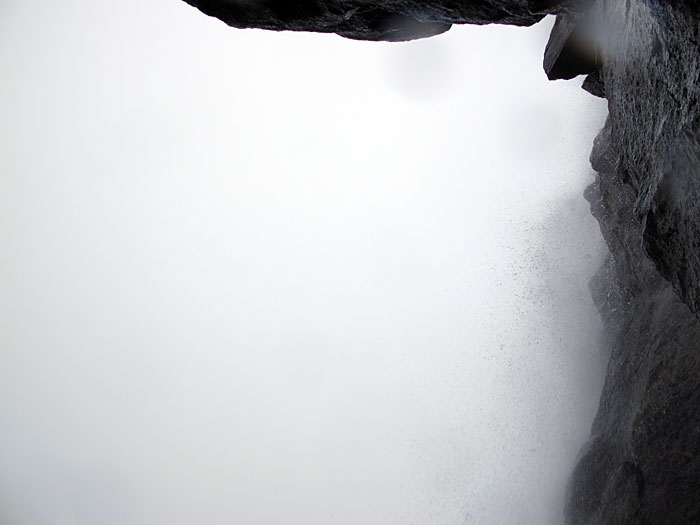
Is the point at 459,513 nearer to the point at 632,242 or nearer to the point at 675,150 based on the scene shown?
the point at 632,242

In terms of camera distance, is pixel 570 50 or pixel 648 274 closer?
pixel 570 50

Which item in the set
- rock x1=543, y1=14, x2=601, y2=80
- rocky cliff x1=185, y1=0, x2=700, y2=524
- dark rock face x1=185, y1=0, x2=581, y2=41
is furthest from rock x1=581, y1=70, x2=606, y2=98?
dark rock face x1=185, y1=0, x2=581, y2=41

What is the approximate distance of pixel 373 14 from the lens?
6.31 m

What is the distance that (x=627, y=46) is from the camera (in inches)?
186

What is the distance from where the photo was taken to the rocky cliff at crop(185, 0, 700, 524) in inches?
155

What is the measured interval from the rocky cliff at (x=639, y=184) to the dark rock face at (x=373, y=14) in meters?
0.02

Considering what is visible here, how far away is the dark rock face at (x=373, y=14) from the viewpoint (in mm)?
5582

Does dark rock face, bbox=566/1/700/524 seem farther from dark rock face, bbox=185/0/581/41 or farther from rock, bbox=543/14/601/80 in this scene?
dark rock face, bbox=185/0/581/41

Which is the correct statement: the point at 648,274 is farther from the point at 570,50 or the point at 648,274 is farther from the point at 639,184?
the point at 639,184

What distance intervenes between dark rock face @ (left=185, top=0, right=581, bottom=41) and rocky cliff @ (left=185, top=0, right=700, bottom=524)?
2 cm

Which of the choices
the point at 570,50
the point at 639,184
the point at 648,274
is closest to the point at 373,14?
the point at 570,50

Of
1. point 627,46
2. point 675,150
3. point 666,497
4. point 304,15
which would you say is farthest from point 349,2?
point 666,497

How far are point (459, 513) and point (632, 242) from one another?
13659mm

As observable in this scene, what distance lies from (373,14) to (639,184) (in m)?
3.72
